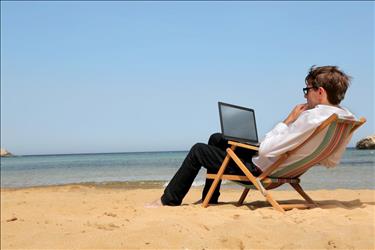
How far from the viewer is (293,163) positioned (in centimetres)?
426

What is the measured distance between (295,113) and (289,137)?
0.34 m

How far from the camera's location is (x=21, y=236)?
13.0ft

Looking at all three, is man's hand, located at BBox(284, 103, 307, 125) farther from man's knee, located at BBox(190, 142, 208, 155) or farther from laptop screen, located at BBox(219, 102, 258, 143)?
man's knee, located at BBox(190, 142, 208, 155)

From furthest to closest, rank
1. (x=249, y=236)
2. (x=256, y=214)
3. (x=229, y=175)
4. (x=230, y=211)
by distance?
1. (x=229, y=175)
2. (x=230, y=211)
3. (x=256, y=214)
4. (x=249, y=236)

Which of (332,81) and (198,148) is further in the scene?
(198,148)

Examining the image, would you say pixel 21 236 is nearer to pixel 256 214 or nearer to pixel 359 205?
pixel 256 214

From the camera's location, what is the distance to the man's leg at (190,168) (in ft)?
15.1

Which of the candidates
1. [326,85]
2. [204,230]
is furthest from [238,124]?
[204,230]

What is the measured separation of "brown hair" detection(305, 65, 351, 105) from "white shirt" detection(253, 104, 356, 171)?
132 millimetres

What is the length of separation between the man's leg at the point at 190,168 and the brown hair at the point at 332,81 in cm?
123

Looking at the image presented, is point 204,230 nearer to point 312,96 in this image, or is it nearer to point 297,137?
point 297,137

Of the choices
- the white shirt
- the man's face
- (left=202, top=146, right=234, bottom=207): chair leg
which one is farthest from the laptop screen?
the man's face

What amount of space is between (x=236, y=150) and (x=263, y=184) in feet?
1.58

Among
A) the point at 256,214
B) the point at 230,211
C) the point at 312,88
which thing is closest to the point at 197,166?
the point at 230,211
